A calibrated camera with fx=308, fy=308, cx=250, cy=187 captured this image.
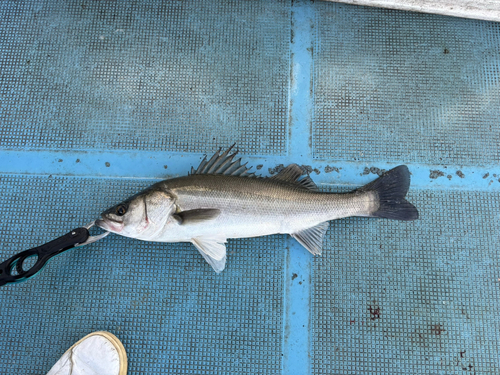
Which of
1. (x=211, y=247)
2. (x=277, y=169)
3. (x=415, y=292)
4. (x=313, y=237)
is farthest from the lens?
(x=277, y=169)

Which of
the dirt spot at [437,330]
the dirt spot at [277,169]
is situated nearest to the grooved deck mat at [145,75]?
the dirt spot at [277,169]

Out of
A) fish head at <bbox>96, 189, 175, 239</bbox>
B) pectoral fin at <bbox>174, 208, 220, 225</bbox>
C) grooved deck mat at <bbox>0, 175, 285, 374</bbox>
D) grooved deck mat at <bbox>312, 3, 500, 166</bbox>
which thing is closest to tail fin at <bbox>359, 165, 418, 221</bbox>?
grooved deck mat at <bbox>312, 3, 500, 166</bbox>

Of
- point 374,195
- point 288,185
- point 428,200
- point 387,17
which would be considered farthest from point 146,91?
point 428,200

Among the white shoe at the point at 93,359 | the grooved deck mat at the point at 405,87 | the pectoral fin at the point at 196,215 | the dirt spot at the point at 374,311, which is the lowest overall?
the white shoe at the point at 93,359

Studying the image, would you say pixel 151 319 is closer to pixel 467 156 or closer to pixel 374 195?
pixel 374 195

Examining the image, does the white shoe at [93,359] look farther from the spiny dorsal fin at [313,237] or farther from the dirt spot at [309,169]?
the dirt spot at [309,169]

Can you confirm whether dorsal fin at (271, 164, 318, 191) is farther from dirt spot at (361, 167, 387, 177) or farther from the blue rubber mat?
dirt spot at (361, 167, 387, 177)

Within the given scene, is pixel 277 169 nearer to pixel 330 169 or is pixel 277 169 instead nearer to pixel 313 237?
pixel 330 169

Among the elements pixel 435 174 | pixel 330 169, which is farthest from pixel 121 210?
pixel 435 174
